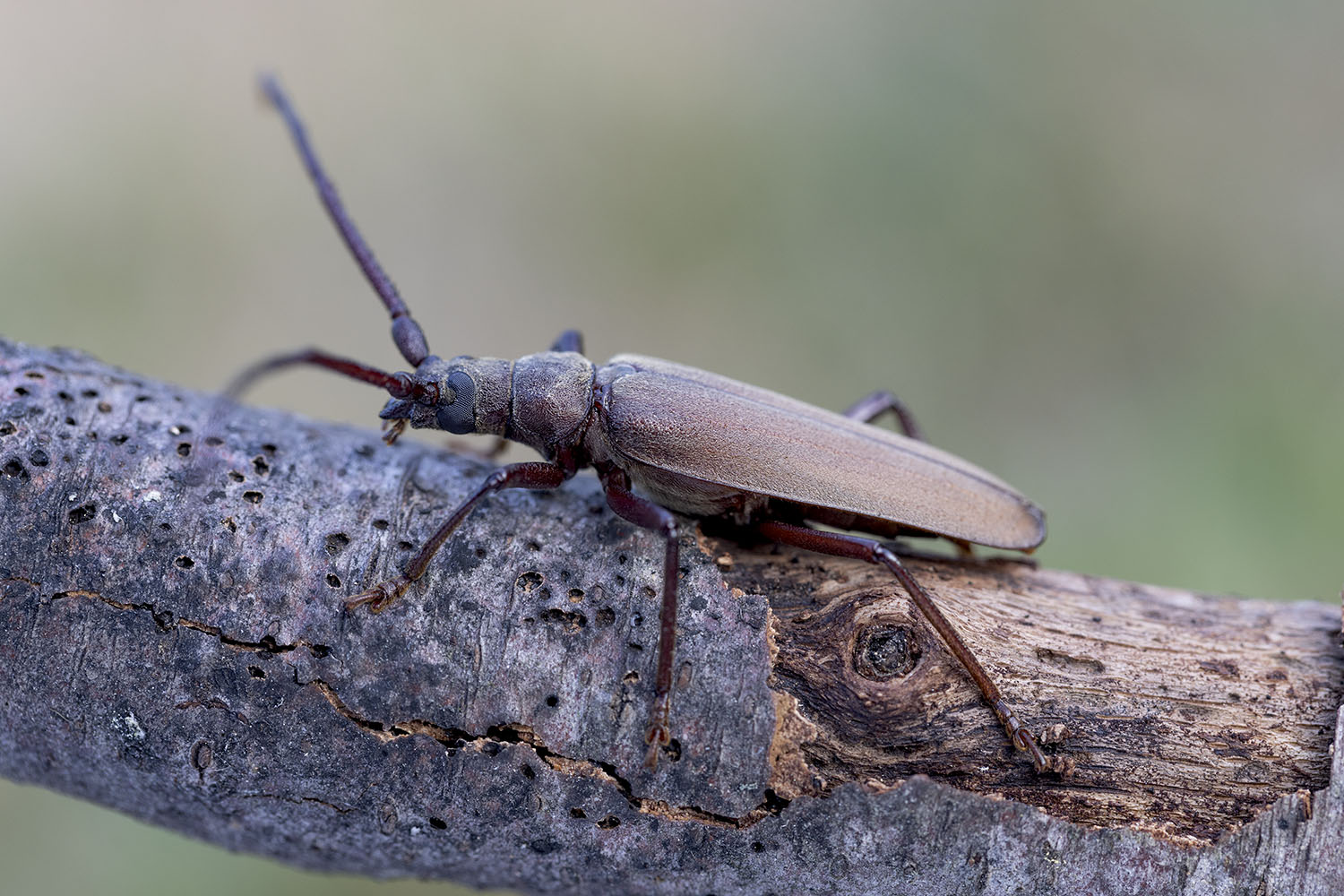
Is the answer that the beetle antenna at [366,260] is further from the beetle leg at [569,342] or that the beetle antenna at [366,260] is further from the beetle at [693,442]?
the beetle leg at [569,342]

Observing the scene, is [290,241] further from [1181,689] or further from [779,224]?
[1181,689]

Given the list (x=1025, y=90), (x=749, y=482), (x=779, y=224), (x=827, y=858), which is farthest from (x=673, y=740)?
(x=1025, y=90)

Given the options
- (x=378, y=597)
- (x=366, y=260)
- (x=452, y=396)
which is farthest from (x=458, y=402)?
(x=378, y=597)

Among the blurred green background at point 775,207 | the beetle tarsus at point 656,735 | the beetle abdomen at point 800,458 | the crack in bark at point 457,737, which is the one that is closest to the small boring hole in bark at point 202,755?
the crack in bark at point 457,737

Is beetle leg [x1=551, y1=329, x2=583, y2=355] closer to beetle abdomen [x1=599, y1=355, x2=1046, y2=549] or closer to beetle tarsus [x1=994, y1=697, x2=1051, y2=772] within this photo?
beetle abdomen [x1=599, y1=355, x2=1046, y2=549]

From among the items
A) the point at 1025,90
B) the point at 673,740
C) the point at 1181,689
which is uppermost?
the point at 1025,90

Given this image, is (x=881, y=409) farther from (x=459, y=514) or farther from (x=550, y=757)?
(x=550, y=757)
